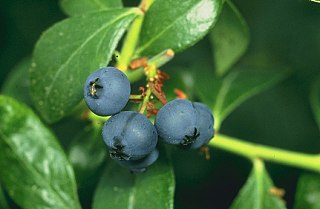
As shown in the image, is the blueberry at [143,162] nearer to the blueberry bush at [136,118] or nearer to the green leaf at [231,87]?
the blueberry bush at [136,118]

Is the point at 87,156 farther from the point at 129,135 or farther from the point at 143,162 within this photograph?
the point at 129,135

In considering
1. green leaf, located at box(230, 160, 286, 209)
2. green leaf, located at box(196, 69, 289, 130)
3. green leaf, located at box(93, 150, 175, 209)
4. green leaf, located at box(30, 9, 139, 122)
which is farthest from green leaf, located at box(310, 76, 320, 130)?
green leaf, located at box(30, 9, 139, 122)

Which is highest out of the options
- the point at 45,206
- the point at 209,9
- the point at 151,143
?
the point at 209,9

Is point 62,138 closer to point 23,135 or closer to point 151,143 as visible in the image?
point 23,135

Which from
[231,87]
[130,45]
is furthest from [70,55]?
[231,87]

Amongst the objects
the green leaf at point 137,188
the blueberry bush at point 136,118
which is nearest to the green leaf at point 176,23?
the blueberry bush at point 136,118

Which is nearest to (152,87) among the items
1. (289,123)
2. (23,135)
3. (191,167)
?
(23,135)

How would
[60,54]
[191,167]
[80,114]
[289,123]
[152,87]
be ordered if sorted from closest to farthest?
[152,87] < [60,54] < [80,114] < [191,167] < [289,123]
